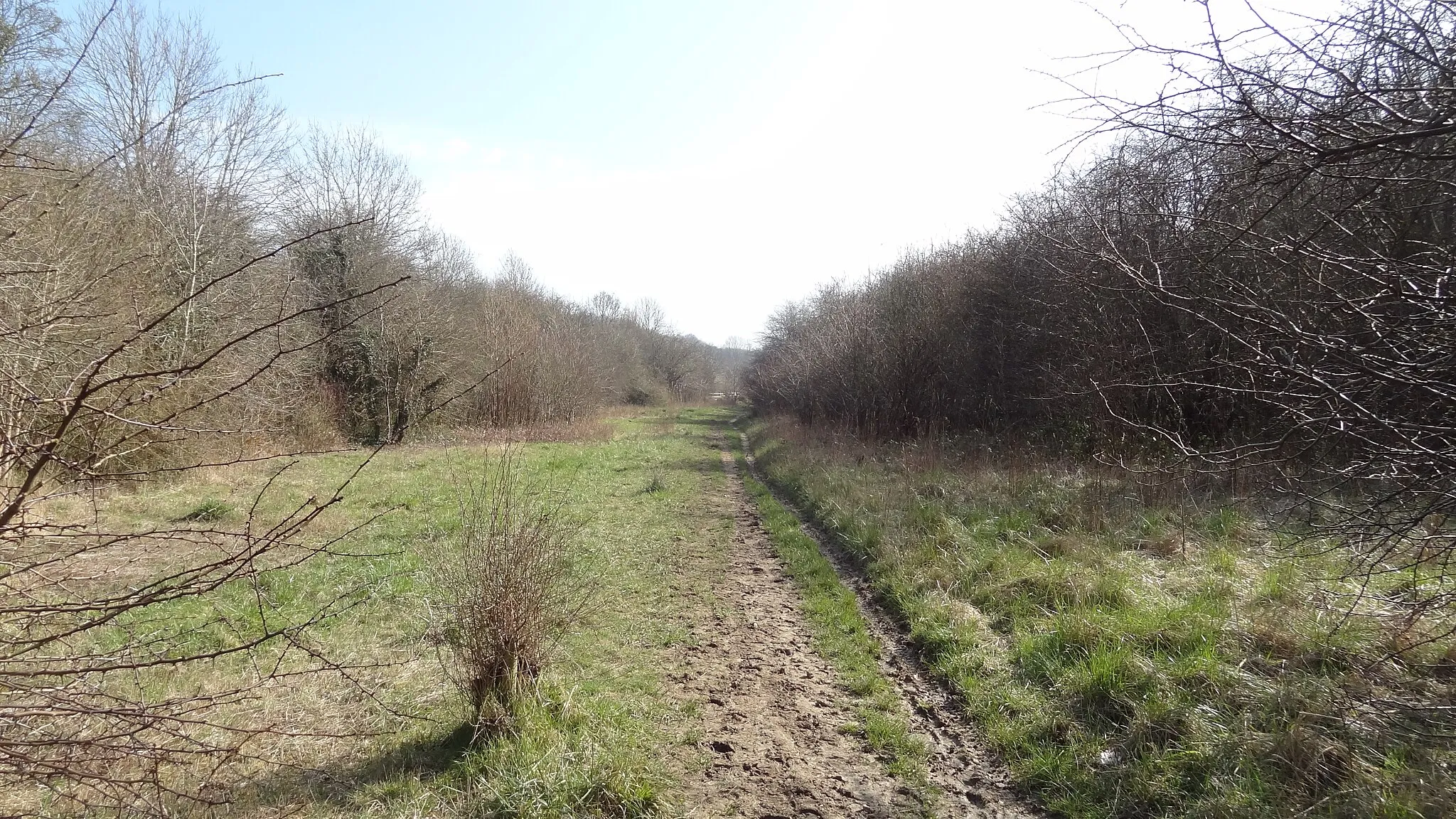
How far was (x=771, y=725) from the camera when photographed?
4555mm

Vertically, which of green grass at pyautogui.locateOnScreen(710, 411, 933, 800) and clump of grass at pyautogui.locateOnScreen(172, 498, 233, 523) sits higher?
clump of grass at pyautogui.locateOnScreen(172, 498, 233, 523)

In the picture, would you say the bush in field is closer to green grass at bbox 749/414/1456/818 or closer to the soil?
the soil

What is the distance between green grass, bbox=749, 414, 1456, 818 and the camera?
324cm

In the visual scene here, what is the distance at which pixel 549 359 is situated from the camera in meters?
26.6

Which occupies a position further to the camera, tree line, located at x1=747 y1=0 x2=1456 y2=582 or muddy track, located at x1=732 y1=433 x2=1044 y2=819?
muddy track, located at x1=732 y1=433 x2=1044 y2=819

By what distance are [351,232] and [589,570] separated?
18184mm

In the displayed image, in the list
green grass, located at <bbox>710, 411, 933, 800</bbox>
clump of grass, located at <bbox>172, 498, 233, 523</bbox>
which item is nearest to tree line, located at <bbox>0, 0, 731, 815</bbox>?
clump of grass, located at <bbox>172, 498, 233, 523</bbox>

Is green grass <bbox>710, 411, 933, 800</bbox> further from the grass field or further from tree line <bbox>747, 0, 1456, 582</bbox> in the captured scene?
tree line <bbox>747, 0, 1456, 582</bbox>

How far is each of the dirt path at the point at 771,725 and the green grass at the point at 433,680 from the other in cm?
24

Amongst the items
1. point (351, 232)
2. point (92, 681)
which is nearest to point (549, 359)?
point (351, 232)

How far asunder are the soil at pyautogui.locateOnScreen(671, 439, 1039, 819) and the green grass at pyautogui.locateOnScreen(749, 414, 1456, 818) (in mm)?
260

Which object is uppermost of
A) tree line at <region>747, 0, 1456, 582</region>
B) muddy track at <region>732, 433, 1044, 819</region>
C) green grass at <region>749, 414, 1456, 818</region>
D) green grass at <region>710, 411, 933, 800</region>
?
tree line at <region>747, 0, 1456, 582</region>

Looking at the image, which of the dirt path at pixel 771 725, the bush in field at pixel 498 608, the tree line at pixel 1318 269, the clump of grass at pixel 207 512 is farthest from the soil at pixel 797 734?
the clump of grass at pixel 207 512

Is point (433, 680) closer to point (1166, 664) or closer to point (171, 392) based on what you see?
point (1166, 664)
